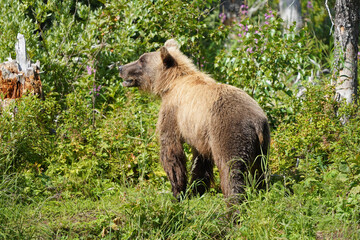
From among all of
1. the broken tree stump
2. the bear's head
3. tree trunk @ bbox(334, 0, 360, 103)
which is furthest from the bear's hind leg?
the broken tree stump

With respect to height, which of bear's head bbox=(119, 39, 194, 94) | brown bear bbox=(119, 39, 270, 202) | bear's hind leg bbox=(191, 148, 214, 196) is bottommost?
bear's hind leg bbox=(191, 148, 214, 196)

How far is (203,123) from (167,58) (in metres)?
1.66

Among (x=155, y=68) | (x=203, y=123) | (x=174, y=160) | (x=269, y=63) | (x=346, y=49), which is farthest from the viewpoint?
(x=269, y=63)

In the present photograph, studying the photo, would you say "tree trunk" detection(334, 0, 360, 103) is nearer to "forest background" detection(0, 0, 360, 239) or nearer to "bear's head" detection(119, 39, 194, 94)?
"forest background" detection(0, 0, 360, 239)

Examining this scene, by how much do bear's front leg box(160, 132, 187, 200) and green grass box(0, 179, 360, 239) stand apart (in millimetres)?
1105

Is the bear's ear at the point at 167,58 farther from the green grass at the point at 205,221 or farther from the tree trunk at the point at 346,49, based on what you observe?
the tree trunk at the point at 346,49

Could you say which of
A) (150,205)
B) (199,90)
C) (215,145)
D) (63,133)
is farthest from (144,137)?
(150,205)

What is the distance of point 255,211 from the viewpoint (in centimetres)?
441

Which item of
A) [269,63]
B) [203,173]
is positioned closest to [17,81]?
[203,173]

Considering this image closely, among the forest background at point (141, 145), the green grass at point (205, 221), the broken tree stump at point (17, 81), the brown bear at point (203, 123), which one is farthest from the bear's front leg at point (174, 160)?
the broken tree stump at point (17, 81)

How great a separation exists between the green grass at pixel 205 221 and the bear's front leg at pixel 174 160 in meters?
1.10

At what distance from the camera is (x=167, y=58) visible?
6438mm

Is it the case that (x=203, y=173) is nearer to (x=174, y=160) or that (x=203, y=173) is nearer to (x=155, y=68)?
(x=174, y=160)

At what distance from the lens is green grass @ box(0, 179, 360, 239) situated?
4211 millimetres
